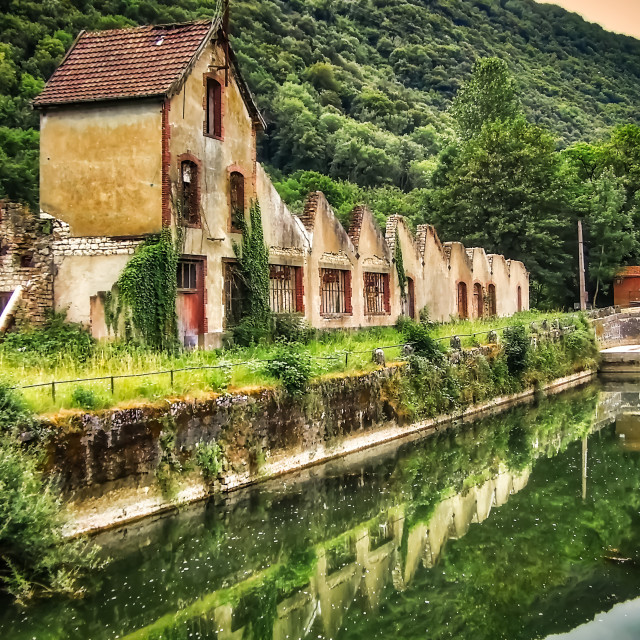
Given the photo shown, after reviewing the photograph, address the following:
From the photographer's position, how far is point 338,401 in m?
19.0

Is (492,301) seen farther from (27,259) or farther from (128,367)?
(128,367)

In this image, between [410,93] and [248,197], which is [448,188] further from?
[410,93]

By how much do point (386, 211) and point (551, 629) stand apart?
154 feet

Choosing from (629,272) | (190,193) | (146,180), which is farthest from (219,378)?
(629,272)

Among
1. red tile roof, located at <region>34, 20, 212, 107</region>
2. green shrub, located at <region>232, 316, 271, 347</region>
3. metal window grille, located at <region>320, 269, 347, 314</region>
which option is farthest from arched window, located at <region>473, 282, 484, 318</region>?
red tile roof, located at <region>34, 20, 212, 107</region>

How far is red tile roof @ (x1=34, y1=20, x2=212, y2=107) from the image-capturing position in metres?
20.1

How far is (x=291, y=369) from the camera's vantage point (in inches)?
687

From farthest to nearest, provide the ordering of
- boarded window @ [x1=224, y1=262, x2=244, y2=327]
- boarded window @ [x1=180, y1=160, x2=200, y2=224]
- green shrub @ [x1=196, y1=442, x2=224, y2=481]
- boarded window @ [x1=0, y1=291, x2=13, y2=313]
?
boarded window @ [x1=224, y1=262, x2=244, y2=327]
boarded window @ [x1=180, y1=160, x2=200, y2=224]
boarded window @ [x1=0, y1=291, x2=13, y2=313]
green shrub @ [x1=196, y1=442, x2=224, y2=481]

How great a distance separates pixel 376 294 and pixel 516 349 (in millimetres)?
5303

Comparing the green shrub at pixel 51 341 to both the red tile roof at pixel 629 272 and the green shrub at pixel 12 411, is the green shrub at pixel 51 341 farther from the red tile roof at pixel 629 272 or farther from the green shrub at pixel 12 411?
the red tile roof at pixel 629 272

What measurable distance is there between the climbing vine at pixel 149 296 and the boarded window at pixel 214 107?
3.88 metres

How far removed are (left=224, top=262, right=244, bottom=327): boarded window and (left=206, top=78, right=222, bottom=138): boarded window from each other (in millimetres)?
3650

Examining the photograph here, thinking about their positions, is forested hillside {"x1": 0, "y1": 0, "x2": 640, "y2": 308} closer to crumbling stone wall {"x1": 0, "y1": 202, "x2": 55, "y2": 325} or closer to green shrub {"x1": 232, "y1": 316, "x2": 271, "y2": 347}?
green shrub {"x1": 232, "y1": 316, "x2": 271, "y2": 347}

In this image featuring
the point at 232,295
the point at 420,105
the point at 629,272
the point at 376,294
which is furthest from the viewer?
the point at 420,105
